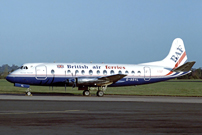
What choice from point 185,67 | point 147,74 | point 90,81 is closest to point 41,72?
point 90,81

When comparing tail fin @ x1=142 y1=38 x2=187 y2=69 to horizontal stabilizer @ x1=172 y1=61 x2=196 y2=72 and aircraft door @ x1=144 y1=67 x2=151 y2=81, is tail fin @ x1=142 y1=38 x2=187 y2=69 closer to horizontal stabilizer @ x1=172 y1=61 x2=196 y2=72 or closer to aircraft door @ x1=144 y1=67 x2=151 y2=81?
horizontal stabilizer @ x1=172 y1=61 x2=196 y2=72

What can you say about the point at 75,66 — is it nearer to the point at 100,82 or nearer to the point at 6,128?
the point at 100,82

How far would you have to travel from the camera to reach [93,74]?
135ft

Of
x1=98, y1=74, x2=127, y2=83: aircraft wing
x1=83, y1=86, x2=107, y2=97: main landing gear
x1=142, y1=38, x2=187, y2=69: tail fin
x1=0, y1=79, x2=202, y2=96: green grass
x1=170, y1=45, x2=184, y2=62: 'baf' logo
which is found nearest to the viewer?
x1=98, y1=74, x2=127, y2=83: aircraft wing

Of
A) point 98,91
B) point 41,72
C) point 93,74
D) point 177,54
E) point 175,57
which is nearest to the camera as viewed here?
point 41,72

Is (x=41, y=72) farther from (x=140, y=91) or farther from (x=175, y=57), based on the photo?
(x=140, y=91)

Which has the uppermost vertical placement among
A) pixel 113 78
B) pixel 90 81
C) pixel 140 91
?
pixel 113 78

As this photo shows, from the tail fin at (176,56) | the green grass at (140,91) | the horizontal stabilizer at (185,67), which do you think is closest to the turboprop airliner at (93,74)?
the horizontal stabilizer at (185,67)

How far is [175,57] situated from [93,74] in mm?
12330

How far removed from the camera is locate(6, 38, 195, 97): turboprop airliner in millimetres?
39156

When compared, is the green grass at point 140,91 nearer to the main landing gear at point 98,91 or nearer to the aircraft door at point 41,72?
the main landing gear at point 98,91

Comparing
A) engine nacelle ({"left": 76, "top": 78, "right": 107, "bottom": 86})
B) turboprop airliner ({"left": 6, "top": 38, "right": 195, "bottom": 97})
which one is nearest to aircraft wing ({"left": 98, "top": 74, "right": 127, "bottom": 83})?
turboprop airliner ({"left": 6, "top": 38, "right": 195, "bottom": 97})

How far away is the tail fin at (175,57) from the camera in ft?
150

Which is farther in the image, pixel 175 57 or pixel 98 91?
pixel 175 57
